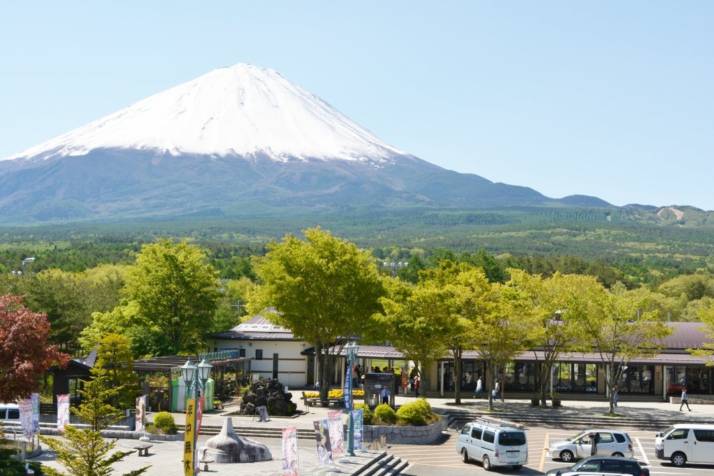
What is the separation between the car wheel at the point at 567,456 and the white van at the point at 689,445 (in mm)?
3490

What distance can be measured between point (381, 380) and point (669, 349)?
2242 centimetres

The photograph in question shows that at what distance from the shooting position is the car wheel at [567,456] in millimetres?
41125

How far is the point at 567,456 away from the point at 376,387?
1062 cm

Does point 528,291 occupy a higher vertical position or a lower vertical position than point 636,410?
higher

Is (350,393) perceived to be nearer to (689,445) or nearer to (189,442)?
(689,445)

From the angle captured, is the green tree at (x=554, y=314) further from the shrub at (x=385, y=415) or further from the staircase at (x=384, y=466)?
the staircase at (x=384, y=466)

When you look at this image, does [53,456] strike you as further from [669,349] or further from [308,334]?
[669,349]

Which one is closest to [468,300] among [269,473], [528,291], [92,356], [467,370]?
[528,291]

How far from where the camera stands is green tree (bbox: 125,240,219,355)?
65.4 metres

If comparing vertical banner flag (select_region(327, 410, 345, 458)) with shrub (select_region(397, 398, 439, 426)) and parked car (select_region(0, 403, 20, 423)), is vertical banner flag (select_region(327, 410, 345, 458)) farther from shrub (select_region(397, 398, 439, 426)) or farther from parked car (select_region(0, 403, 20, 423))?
parked car (select_region(0, 403, 20, 423))

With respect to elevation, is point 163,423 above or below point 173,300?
below

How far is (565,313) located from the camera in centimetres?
5347

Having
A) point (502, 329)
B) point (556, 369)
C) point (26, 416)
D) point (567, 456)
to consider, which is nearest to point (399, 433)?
point (567, 456)

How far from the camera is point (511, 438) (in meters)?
38.6
